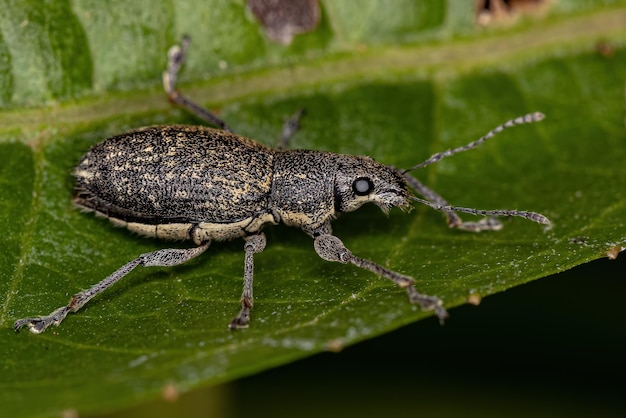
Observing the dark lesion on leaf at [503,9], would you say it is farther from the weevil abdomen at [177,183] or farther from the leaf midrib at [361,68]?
the weevil abdomen at [177,183]

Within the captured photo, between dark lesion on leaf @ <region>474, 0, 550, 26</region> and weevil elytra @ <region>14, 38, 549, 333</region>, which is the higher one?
dark lesion on leaf @ <region>474, 0, 550, 26</region>

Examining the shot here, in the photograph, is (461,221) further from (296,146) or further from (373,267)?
(296,146)

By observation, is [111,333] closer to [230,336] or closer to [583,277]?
[230,336]

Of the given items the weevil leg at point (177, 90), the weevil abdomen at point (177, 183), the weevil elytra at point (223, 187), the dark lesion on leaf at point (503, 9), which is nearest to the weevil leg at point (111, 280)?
the weevil elytra at point (223, 187)

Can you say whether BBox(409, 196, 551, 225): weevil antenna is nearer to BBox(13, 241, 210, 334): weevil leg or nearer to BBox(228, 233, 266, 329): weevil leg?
BBox(228, 233, 266, 329): weevil leg

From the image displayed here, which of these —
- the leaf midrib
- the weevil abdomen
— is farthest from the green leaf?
the weevil abdomen
